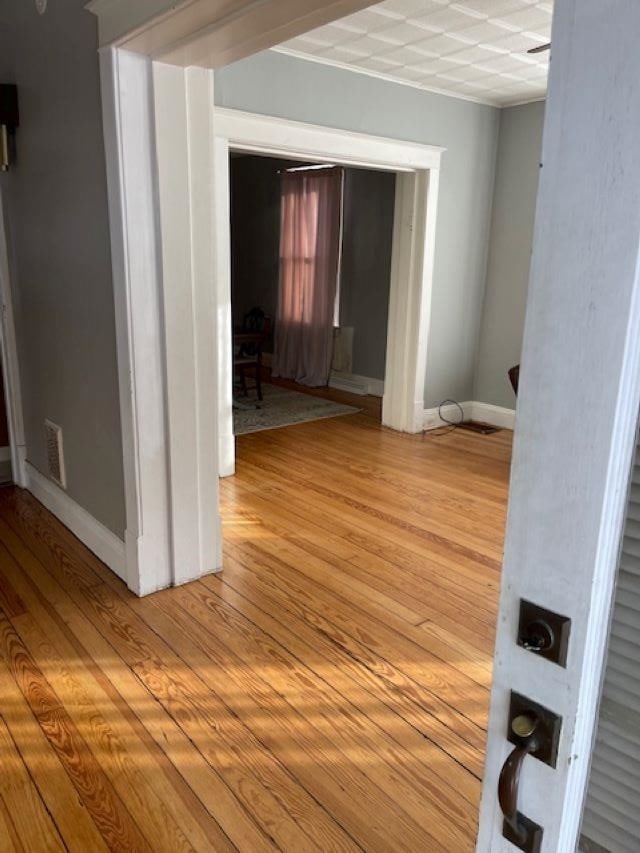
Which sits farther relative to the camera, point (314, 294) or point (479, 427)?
point (314, 294)

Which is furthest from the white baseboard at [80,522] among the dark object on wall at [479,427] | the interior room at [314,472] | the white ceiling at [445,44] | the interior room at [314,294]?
the dark object on wall at [479,427]

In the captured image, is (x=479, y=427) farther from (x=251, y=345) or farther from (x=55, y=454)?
(x=55, y=454)

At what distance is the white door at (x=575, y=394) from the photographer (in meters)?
0.54

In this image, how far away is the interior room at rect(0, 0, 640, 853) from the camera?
0.62 m

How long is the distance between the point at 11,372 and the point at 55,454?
2.35 feet

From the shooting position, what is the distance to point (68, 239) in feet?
8.77

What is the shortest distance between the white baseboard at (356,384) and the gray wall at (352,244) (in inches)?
2.4

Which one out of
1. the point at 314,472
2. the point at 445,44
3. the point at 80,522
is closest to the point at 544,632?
the point at 80,522

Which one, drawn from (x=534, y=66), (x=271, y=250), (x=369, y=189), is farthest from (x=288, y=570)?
(x=271, y=250)

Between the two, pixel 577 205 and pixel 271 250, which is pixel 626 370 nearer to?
pixel 577 205

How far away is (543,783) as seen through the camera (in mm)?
693

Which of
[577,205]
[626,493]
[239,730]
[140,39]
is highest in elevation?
[140,39]

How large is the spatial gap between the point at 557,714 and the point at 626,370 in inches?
14.6

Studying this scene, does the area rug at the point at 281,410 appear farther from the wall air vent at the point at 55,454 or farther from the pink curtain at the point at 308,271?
the wall air vent at the point at 55,454
